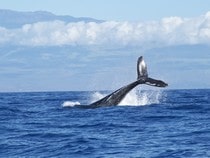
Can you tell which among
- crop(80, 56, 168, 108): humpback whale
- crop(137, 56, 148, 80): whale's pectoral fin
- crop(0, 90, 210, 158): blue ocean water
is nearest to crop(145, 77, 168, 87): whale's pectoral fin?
crop(80, 56, 168, 108): humpback whale

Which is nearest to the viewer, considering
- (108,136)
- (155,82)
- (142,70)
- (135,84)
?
(108,136)

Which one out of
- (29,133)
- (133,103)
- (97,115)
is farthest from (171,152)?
(133,103)

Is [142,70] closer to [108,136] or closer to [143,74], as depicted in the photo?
[143,74]

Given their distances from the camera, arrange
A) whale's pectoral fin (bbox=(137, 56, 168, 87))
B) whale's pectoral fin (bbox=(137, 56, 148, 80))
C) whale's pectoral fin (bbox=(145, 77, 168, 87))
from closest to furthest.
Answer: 1. whale's pectoral fin (bbox=(145, 77, 168, 87))
2. whale's pectoral fin (bbox=(137, 56, 168, 87))
3. whale's pectoral fin (bbox=(137, 56, 148, 80))

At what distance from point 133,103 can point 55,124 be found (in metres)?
15.0

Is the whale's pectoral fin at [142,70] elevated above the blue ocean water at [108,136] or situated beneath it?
elevated above

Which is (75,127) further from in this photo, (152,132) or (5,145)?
(5,145)

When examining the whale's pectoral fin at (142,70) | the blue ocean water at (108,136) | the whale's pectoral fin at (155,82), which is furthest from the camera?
the whale's pectoral fin at (142,70)

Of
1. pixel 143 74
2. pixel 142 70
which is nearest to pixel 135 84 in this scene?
pixel 143 74

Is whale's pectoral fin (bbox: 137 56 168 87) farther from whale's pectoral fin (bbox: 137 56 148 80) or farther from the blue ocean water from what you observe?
the blue ocean water

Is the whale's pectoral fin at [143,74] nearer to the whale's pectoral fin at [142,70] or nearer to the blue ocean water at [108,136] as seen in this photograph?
the whale's pectoral fin at [142,70]

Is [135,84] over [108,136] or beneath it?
over

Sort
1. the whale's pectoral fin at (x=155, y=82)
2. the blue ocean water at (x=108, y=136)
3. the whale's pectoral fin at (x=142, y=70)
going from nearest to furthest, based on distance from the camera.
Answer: the blue ocean water at (x=108, y=136) → the whale's pectoral fin at (x=155, y=82) → the whale's pectoral fin at (x=142, y=70)

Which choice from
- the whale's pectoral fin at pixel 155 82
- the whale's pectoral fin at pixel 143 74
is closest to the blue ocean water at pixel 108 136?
the whale's pectoral fin at pixel 155 82
